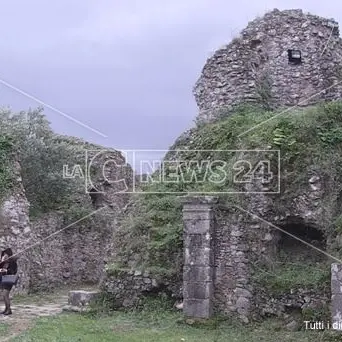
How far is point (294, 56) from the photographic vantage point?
643 inches

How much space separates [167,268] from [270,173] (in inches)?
105

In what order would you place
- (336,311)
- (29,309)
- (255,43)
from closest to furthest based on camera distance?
(336,311), (29,309), (255,43)

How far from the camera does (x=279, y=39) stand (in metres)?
16.4

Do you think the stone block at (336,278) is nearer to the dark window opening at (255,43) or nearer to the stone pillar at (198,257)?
the stone pillar at (198,257)

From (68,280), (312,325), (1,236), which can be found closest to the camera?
(312,325)

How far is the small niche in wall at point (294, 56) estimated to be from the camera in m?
16.3

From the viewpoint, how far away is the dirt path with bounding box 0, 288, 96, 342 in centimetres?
1106

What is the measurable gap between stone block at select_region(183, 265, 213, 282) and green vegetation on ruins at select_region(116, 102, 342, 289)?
50cm

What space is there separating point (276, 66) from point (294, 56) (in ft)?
1.83

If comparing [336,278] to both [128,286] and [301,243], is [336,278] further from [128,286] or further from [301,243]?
[128,286]

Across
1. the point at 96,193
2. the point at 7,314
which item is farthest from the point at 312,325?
the point at 96,193

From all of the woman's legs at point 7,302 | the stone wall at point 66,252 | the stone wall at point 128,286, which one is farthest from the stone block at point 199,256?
the stone wall at point 66,252

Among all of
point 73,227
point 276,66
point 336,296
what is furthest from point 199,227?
point 73,227

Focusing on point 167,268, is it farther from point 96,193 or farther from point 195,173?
point 96,193
